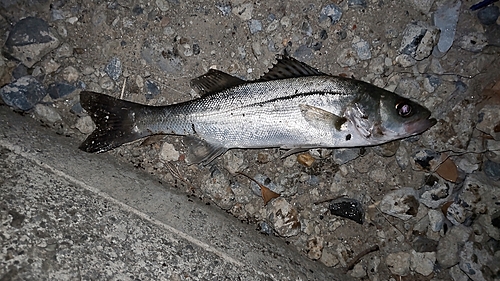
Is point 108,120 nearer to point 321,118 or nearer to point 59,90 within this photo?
point 59,90

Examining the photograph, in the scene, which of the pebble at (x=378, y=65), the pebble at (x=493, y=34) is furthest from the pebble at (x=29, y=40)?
the pebble at (x=493, y=34)

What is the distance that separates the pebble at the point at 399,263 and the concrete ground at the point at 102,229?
70 cm

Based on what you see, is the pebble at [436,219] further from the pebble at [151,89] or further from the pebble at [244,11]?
the pebble at [151,89]

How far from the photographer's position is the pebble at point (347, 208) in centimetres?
368

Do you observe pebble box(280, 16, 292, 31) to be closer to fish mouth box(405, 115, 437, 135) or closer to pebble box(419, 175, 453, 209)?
fish mouth box(405, 115, 437, 135)

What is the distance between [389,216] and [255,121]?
1.47 metres

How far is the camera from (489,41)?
3.57 metres

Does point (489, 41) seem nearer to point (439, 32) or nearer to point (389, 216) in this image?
point (439, 32)

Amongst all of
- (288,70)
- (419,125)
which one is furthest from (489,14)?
(288,70)

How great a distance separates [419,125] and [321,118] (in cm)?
75

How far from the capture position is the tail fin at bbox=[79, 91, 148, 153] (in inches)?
134

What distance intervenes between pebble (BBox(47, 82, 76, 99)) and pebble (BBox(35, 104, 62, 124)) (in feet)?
0.38

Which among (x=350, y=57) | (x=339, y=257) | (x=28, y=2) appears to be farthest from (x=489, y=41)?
(x=28, y=2)

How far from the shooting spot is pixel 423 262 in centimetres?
365
